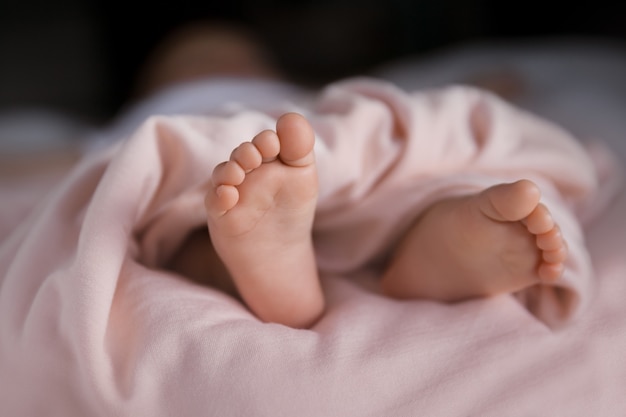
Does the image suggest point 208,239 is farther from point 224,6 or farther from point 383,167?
point 224,6

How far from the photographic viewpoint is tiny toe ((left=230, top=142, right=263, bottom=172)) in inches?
18.7

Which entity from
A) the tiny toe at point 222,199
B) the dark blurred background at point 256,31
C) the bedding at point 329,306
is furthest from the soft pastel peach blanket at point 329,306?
the dark blurred background at point 256,31

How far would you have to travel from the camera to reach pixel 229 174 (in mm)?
476

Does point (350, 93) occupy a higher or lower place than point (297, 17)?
higher

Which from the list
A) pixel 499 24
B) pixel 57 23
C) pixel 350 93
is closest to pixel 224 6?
pixel 57 23

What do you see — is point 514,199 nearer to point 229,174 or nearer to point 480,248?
point 480,248

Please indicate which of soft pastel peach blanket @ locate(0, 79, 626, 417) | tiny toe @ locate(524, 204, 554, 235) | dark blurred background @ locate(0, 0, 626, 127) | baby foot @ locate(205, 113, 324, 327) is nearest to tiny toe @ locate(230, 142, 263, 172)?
baby foot @ locate(205, 113, 324, 327)

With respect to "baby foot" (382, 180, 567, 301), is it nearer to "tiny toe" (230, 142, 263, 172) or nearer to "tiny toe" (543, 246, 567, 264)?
"tiny toe" (543, 246, 567, 264)

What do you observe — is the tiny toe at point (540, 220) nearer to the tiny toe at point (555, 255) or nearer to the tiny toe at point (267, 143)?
the tiny toe at point (555, 255)

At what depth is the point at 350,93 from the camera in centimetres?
73

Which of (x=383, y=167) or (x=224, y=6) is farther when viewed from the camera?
(x=224, y=6)

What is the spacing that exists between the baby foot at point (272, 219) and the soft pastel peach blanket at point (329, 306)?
1.1 inches

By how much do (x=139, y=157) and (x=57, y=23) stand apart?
1.31m

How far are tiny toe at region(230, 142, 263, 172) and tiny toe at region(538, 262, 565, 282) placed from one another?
0.25 metres
